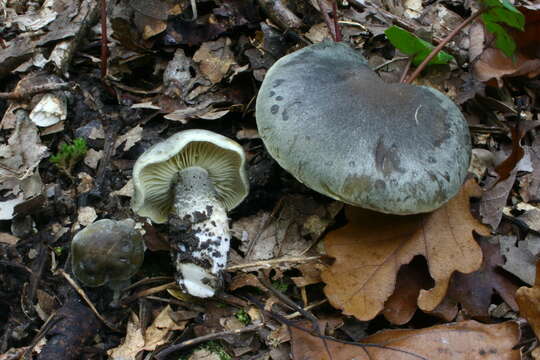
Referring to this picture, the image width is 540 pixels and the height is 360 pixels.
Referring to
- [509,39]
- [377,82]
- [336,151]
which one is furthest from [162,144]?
[509,39]

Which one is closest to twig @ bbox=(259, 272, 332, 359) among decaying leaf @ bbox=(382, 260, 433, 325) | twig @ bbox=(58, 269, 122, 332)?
decaying leaf @ bbox=(382, 260, 433, 325)

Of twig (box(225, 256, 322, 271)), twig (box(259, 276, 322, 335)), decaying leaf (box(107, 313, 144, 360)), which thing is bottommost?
decaying leaf (box(107, 313, 144, 360))

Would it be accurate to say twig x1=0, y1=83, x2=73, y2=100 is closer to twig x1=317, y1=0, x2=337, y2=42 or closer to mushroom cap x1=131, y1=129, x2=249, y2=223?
mushroom cap x1=131, y1=129, x2=249, y2=223

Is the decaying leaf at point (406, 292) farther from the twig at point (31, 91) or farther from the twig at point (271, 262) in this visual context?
the twig at point (31, 91)

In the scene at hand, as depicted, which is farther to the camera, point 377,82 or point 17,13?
point 17,13

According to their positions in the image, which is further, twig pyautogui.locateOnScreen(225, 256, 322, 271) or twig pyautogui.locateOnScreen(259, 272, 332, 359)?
twig pyautogui.locateOnScreen(225, 256, 322, 271)

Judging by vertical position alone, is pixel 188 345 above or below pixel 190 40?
below

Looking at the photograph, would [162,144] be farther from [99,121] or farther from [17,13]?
[17,13]
